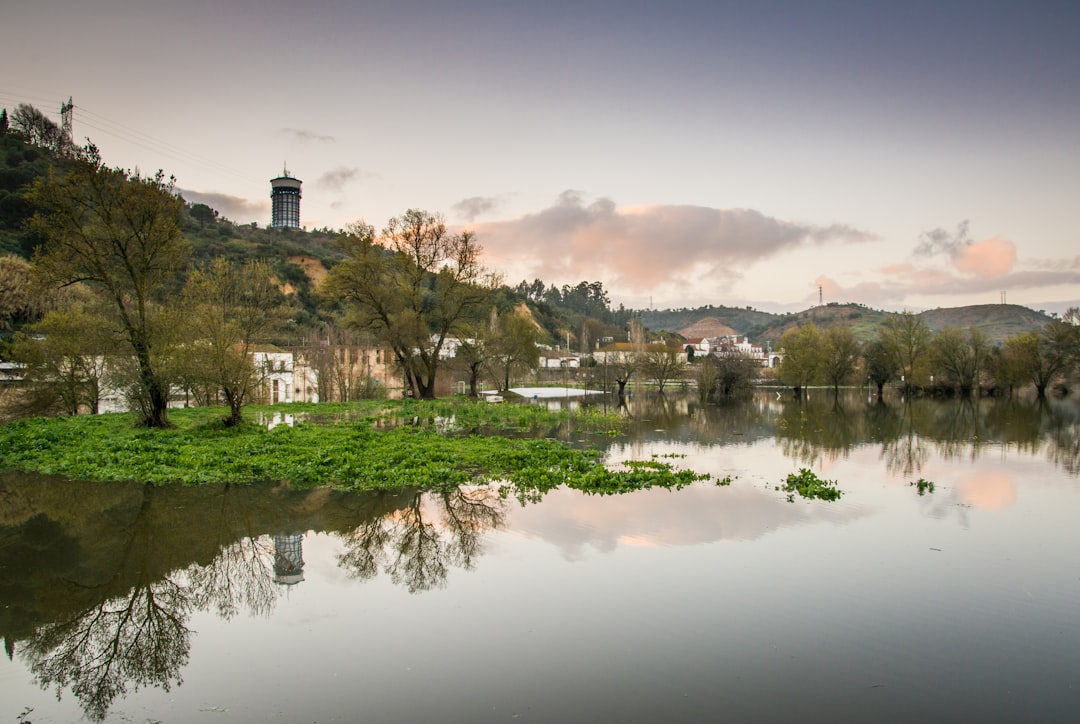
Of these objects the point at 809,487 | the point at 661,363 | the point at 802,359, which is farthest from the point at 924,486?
the point at 802,359

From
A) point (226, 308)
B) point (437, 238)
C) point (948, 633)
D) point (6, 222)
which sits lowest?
point (948, 633)

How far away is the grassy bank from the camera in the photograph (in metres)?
13.5

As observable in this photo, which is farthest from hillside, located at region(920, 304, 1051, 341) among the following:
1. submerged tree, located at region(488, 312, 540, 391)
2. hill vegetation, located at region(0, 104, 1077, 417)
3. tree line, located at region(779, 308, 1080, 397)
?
submerged tree, located at region(488, 312, 540, 391)

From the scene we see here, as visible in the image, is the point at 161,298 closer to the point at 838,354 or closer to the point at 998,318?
the point at 838,354

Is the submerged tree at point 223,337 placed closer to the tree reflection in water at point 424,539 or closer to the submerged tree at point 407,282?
the submerged tree at point 407,282

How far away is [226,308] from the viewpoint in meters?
26.3

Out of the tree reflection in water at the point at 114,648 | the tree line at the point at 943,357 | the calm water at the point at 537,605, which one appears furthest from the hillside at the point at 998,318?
the tree reflection in water at the point at 114,648

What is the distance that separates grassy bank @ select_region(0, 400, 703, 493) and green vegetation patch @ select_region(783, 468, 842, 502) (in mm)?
2149

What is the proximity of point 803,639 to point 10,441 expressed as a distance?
2050cm

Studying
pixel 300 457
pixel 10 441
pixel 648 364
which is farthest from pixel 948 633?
pixel 648 364

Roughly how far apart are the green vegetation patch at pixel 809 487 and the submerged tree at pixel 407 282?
78.9ft

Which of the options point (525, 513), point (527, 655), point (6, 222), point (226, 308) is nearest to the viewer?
point (527, 655)

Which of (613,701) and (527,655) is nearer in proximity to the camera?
(613,701)

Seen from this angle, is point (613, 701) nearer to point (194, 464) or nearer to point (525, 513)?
point (525, 513)
